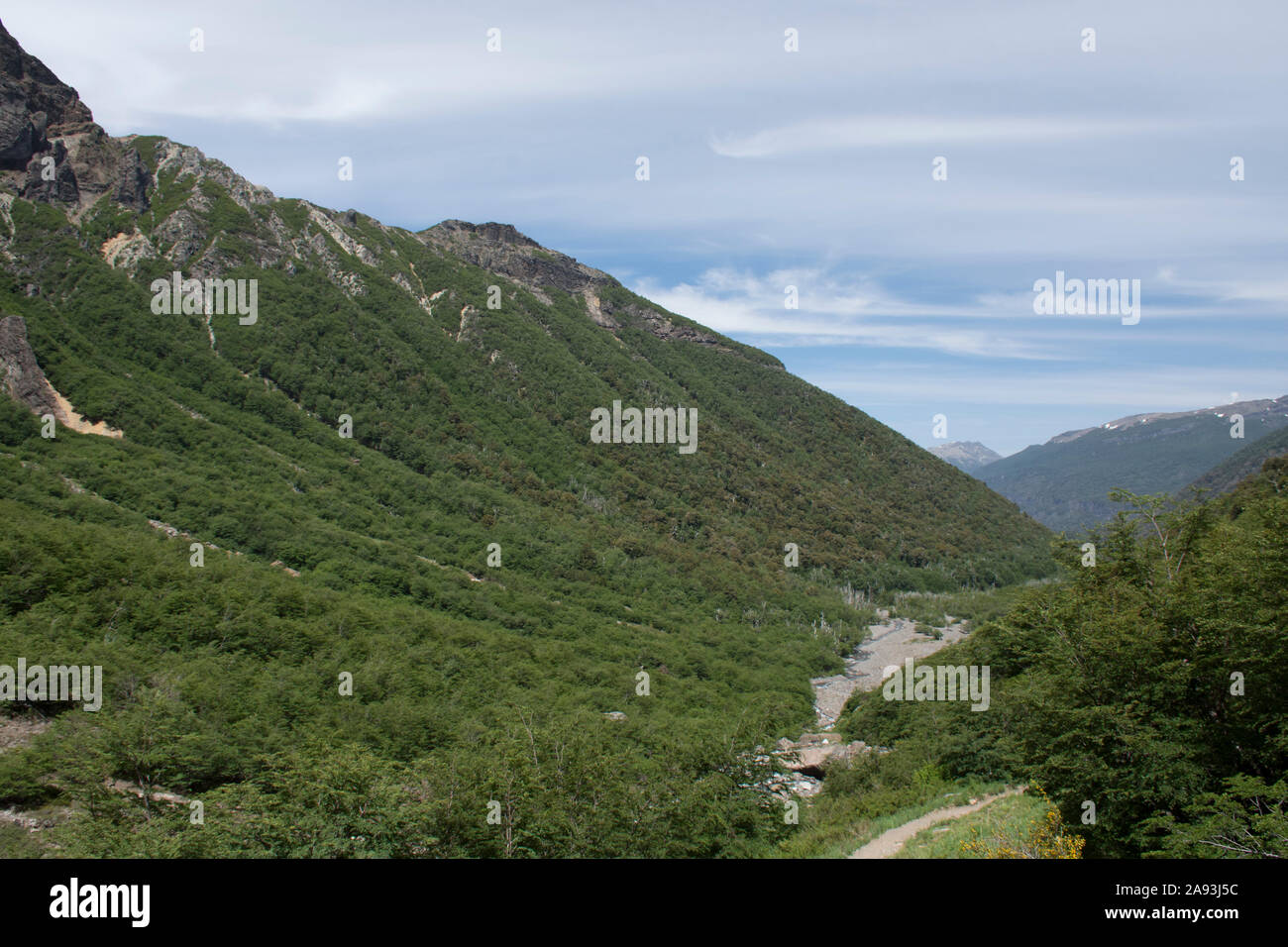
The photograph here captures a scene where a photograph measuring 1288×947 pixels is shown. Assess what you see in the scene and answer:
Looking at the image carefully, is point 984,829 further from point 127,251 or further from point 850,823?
point 127,251

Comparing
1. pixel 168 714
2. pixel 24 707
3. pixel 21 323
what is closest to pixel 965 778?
pixel 168 714

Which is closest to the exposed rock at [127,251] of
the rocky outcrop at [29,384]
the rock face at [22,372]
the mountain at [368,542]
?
the mountain at [368,542]

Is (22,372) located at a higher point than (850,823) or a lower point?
higher

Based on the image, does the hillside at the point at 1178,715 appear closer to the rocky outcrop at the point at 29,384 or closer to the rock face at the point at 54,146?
the rocky outcrop at the point at 29,384

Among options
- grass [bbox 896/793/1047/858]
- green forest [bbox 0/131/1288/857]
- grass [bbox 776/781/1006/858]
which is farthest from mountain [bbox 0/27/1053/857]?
grass [bbox 896/793/1047/858]

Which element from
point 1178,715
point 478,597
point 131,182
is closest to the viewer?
point 1178,715

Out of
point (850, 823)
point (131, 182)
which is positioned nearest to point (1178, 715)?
point (850, 823)
